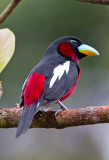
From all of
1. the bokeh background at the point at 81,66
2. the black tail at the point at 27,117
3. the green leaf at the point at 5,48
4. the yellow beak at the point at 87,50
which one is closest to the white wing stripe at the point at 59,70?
the black tail at the point at 27,117

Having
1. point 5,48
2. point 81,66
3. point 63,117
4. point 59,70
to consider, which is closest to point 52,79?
point 59,70

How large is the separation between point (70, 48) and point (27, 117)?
1.36 metres

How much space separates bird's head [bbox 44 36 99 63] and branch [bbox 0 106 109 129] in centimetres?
102

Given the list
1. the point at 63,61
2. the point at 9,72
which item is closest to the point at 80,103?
the point at 9,72

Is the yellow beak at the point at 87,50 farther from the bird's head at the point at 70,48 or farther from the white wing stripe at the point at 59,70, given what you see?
the white wing stripe at the point at 59,70

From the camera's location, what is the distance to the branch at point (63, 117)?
111 inches

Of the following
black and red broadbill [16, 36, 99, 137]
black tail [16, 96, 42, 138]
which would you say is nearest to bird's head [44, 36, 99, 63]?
black and red broadbill [16, 36, 99, 137]

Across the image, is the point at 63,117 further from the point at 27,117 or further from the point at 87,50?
the point at 87,50

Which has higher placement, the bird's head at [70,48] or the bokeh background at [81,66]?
the bird's head at [70,48]

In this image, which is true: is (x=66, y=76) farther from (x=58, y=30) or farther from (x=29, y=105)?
(x=58, y=30)

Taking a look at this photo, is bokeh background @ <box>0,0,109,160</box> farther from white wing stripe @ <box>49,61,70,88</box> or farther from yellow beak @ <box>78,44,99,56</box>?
white wing stripe @ <box>49,61,70,88</box>

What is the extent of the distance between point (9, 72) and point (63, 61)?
389cm

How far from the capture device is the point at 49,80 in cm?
333

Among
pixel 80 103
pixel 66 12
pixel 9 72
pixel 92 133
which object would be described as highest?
pixel 66 12
